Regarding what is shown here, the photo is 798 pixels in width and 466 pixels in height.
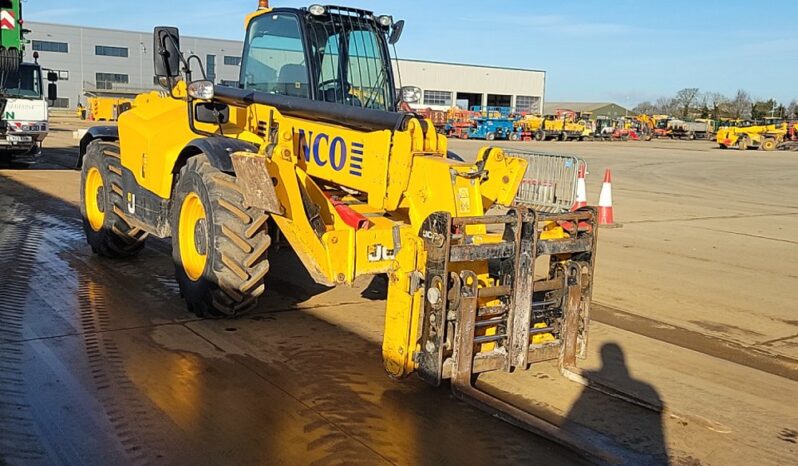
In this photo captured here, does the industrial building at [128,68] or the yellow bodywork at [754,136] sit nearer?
the yellow bodywork at [754,136]

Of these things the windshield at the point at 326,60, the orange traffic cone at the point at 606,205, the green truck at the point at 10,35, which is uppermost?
the green truck at the point at 10,35

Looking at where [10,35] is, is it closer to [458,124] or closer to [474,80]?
[458,124]

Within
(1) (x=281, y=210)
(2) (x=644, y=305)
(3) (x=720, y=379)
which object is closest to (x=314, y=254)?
(1) (x=281, y=210)

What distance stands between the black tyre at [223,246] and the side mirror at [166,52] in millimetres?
837

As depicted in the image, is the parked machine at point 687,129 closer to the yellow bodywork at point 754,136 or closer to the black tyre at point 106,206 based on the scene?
the yellow bodywork at point 754,136

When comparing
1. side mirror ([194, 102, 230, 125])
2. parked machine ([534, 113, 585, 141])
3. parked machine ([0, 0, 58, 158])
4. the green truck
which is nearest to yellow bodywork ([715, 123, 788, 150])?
parked machine ([534, 113, 585, 141])

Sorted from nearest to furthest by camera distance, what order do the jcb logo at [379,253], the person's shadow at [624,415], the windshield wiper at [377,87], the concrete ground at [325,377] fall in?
the concrete ground at [325,377], the person's shadow at [624,415], the jcb logo at [379,253], the windshield wiper at [377,87]

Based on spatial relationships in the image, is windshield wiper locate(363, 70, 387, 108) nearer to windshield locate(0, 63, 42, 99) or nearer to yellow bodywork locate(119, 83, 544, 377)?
yellow bodywork locate(119, 83, 544, 377)

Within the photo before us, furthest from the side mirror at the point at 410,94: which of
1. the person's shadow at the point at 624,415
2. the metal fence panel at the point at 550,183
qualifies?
the metal fence panel at the point at 550,183

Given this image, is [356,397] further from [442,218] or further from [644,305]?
[644,305]

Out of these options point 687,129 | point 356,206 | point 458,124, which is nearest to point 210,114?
point 356,206

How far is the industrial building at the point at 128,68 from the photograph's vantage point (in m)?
77.8

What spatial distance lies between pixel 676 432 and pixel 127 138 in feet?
19.0

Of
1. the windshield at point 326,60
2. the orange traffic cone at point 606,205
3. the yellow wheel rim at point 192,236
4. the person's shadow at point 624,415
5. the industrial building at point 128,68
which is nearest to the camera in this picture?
the person's shadow at point 624,415
